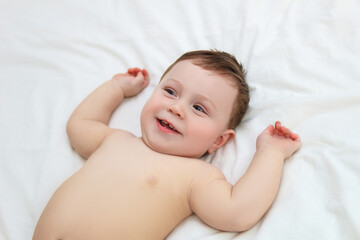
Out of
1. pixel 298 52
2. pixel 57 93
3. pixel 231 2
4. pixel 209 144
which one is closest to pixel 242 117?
pixel 209 144

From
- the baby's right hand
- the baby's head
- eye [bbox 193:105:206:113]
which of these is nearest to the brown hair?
the baby's head

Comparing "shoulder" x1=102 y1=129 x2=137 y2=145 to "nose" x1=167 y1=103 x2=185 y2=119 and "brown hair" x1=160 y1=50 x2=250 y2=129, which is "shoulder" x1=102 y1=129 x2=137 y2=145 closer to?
"nose" x1=167 y1=103 x2=185 y2=119

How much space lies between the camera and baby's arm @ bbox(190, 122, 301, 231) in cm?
96

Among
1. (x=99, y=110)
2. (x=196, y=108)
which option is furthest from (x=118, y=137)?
(x=196, y=108)

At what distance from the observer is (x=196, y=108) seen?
1.13 metres

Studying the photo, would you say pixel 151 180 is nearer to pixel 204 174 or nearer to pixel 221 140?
pixel 204 174

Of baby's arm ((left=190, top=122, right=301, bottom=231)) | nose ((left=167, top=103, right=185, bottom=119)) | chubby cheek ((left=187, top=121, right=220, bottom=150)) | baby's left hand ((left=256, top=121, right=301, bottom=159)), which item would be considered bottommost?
baby's arm ((left=190, top=122, right=301, bottom=231))

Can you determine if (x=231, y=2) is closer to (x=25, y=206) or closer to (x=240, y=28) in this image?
(x=240, y=28)

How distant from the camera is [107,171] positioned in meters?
1.06

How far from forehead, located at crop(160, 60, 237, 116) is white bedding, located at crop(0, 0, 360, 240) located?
0.40 feet

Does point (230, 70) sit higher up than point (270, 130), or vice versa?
point (230, 70)

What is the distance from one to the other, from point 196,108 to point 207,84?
0.27 ft

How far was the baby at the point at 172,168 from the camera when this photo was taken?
973 mm

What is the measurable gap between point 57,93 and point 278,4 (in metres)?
0.90
